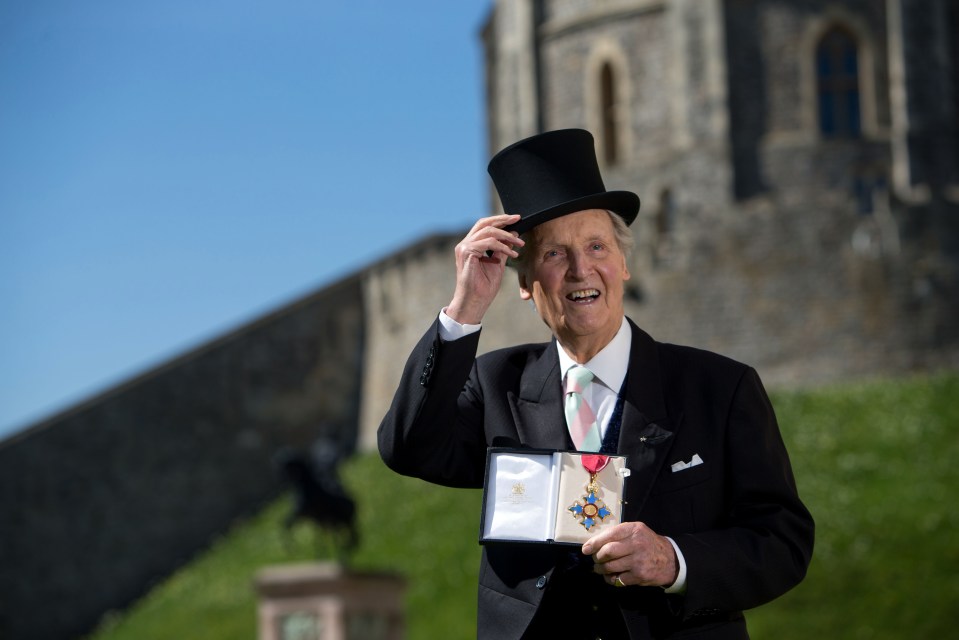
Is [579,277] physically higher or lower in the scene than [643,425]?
higher

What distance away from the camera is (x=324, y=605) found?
515 inches

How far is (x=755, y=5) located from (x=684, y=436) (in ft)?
93.3

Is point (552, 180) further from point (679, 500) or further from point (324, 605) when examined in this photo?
point (324, 605)

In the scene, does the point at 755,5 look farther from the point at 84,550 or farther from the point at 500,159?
the point at 500,159

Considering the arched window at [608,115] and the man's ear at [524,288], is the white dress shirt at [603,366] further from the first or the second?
the arched window at [608,115]

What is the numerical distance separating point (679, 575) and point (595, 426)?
42 cm

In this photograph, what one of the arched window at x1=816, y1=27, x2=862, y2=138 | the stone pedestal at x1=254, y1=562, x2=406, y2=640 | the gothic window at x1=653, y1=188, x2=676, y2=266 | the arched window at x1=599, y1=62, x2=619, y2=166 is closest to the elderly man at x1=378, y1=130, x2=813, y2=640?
the stone pedestal at x1=254, y1=562, x2=406, y2=640

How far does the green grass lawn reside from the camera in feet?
57.6

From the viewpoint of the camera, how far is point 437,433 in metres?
3.73

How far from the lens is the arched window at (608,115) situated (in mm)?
32812

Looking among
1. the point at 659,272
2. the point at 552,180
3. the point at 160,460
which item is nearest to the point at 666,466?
the point at 552,180

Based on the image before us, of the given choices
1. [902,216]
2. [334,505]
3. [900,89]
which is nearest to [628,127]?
[900,89]

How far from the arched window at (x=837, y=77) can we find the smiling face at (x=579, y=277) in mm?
27972

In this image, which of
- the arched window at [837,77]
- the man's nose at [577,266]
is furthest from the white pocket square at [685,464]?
the arched window at [837,77]
